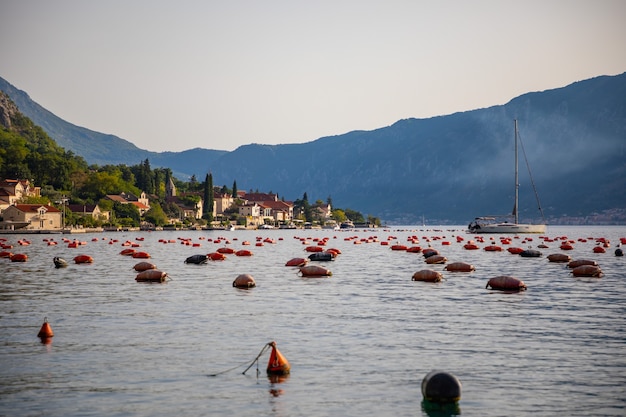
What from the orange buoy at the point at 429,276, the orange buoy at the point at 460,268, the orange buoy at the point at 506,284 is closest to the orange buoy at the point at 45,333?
the orange buoy at the point at 506,284

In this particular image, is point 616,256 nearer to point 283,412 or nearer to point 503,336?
point 503,336

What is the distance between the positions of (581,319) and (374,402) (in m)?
22.5

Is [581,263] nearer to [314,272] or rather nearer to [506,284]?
[506,284]

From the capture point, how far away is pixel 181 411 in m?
23.2

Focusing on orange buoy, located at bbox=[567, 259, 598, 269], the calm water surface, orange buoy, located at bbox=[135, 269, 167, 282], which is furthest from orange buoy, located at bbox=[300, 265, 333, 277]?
orange buoy, located at bbox=[567, 259, 598, 269]

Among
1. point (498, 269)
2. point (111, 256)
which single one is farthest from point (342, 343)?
point (111, 256)

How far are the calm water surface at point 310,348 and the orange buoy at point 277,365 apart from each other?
1.15ft

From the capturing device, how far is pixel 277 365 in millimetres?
28000

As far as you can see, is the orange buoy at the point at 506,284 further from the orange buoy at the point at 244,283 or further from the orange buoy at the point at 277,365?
the orange buoy at the point at 277,365

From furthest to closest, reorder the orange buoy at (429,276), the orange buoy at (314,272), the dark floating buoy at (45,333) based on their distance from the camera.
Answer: the orange buoy at (314,272), the orange buoy at (429,276), the dark floating buoy at (45,333)

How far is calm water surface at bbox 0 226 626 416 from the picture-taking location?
79.9 ft

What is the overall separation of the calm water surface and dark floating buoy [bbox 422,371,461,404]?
56 cm

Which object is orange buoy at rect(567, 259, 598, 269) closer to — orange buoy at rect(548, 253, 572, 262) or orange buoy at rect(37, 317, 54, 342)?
orange buoy at rect(548, 253, 572, 262)

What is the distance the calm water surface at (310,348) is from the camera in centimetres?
2434
